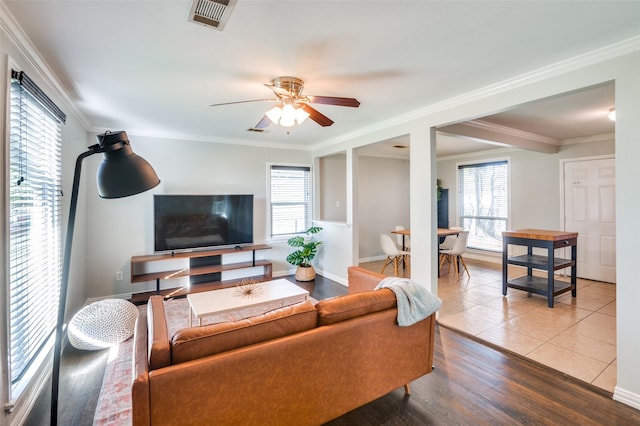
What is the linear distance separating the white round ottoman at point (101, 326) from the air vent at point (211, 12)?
108 inches

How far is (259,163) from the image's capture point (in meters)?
5.24

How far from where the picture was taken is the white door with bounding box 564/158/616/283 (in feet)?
15.9

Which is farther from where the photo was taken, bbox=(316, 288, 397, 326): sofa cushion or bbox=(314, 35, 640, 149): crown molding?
bbox=(314, 35, 640, 149): crown molding

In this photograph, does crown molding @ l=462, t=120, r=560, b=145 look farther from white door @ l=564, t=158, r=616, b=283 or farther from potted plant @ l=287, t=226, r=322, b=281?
potted plant @ l=287, t=226, r=322, b=281

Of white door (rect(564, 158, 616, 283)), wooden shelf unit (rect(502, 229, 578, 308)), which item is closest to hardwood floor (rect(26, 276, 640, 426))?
wooden shelf unit (rect(502, 229, 578, 308))

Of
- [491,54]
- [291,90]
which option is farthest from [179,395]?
[491,54]

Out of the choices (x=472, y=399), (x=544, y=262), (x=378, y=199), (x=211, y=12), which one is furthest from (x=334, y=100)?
(x=378, y=199)

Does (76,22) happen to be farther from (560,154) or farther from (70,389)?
(560,154)

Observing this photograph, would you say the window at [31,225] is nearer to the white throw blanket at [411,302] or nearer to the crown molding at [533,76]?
the white throw blanket at [411,302]

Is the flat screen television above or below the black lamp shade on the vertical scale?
below

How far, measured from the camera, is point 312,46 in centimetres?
204

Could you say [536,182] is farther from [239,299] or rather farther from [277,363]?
[277,363]

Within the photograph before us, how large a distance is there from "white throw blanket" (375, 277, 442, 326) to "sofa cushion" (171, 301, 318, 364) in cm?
60

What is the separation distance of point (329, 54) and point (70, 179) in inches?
114
